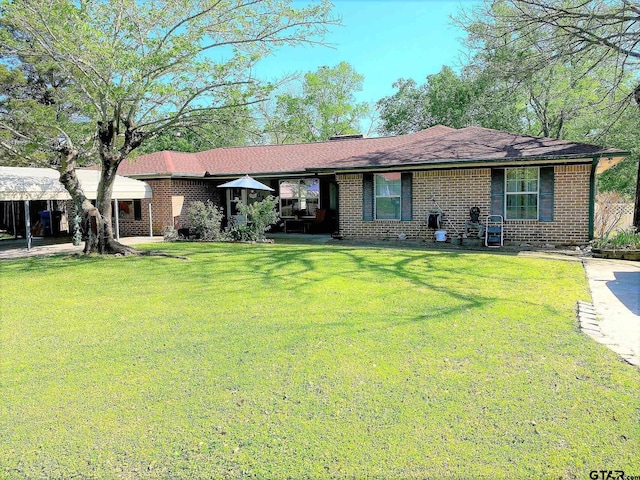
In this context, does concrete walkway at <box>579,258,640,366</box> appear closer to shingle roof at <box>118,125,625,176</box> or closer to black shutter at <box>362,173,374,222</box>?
shingle roof at <box>118,125,625,176</box>

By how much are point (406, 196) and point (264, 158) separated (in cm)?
818

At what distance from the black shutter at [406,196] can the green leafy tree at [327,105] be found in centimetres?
2737

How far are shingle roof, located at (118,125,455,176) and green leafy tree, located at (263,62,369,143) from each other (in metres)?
20.4

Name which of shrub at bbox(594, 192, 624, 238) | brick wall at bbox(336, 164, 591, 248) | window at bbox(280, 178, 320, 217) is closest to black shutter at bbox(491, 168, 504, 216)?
brick wall at bbox(336, 164, 591, 248)

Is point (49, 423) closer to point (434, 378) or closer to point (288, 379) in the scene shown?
point (288, 379)

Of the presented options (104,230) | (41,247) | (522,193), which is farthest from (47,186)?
(522,193)

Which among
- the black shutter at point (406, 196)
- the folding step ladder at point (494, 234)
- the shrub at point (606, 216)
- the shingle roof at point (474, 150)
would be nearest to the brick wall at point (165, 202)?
the shingle roof at point (474, 150)

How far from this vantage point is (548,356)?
16.4 ft

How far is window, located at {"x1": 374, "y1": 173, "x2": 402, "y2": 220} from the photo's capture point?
53.5 ft

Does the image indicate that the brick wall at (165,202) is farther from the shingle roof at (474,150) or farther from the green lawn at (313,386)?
the green lawn at (313,386)

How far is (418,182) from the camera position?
52.2ft

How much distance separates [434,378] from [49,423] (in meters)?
3.31

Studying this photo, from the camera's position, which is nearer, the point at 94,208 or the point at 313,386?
the point at 313,386

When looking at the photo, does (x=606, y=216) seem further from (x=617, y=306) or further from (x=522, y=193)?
(x=617, y=306)
